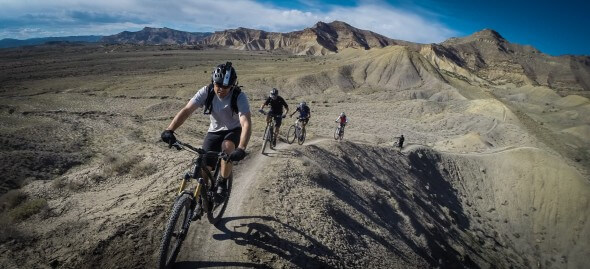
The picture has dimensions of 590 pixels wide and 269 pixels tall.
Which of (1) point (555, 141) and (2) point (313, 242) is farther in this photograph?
(1) point (555, 141)

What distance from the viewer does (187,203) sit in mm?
6188

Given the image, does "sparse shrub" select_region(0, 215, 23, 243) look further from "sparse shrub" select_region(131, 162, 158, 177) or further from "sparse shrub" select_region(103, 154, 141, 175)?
"sparse shrub" select_region(103, 154, 141, 175)

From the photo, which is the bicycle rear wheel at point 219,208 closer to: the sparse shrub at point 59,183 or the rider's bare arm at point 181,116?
the rider's bare arm at point 181,116

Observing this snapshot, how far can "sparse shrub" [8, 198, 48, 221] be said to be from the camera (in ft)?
29.7

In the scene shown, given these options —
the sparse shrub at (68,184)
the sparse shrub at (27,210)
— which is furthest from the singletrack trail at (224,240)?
the sparse shrub at (68,184)

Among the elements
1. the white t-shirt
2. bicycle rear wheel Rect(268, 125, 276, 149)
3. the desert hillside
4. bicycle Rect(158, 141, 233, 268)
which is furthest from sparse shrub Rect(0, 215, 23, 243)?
bicycle rear wheel Rect(268, 125, 276, 149)

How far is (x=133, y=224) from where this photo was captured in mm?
7988

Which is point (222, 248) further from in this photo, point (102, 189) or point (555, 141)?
point (555, 141)

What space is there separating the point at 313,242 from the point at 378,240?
12.6 feet

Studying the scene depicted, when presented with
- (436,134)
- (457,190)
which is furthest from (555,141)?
(457,190)

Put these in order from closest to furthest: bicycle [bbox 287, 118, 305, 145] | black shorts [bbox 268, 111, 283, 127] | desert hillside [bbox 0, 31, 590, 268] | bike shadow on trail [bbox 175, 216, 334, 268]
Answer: bike shadow on trail [bbox 175, 216, 334, 268] → desert hillside [bbox 0, 31, 590, 268] → black shorts [bbox 268, 111, 283, 127] → bicycle [bbox 287, 118, 305, 145]

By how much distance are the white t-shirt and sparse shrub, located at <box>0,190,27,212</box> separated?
8.66 metres

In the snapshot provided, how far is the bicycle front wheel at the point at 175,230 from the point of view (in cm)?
584

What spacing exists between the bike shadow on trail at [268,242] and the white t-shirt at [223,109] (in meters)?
2.71
